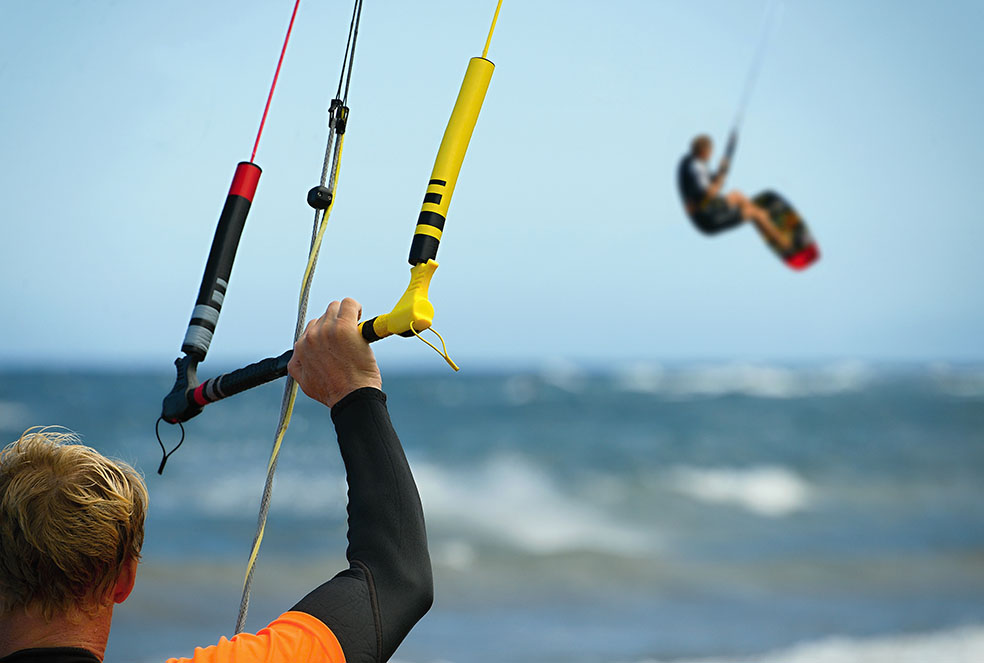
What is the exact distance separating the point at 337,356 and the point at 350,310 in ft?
0.17

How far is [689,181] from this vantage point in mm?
3166

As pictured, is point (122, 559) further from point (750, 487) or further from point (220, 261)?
point (750, 487)

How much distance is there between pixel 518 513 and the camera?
28.8ft

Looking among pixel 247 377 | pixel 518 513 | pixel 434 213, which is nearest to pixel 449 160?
pixel 434 213

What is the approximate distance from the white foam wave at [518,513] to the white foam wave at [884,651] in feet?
9.31

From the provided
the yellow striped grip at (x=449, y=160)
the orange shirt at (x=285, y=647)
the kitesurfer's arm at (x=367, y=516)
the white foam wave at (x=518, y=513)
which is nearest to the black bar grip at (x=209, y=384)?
the kitesurfer's arm at (x=367, y=516)

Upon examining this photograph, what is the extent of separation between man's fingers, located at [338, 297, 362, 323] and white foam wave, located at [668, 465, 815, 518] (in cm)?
899

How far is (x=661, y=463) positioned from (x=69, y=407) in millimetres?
10892

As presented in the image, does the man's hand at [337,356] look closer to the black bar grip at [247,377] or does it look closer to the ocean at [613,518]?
the black bar grip at [247,377]

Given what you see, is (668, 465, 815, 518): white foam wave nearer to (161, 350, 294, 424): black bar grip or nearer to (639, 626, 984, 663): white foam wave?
(639, 626, 984, 663): white foam wave

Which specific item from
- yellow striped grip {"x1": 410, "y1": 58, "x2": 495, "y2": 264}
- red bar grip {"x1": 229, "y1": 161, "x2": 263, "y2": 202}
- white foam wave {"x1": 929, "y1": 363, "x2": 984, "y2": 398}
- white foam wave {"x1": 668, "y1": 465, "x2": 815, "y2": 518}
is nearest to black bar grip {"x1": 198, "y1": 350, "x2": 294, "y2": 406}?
yellow striped grip {"x1": 410, "y1": 58, "x2": 495, "y2": 264}

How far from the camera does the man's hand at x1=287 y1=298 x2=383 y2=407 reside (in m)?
0.98

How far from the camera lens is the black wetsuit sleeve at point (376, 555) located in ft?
2.88

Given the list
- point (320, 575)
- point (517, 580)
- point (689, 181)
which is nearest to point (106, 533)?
point (689, 181)
